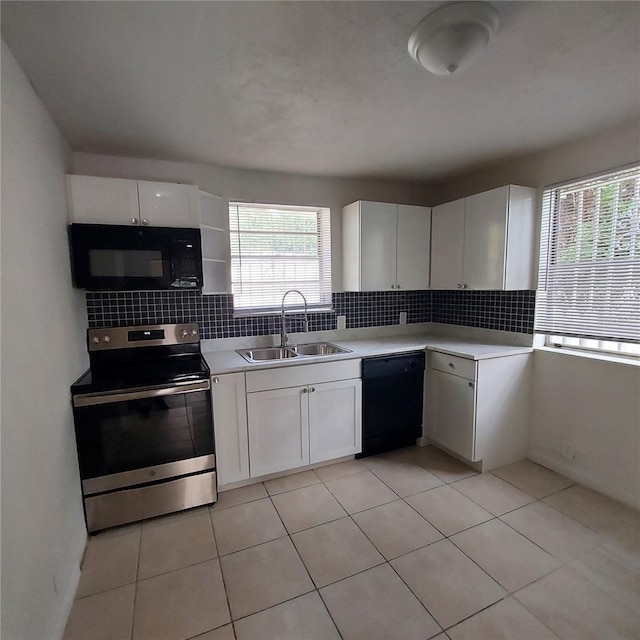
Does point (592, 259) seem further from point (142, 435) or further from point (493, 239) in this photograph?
point (142, 435)

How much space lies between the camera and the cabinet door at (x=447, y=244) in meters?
2.87

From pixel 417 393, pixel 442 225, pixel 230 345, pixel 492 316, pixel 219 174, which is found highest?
pixel 219 174

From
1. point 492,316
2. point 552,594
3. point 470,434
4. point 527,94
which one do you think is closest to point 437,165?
point 527,94

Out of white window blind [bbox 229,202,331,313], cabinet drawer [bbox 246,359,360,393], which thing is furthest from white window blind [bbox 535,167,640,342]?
white window blind [bbox 229,202,331,313]

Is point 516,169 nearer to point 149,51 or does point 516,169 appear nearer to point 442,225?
point 442,225

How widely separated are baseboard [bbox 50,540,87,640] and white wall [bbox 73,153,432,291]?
7.64 feet

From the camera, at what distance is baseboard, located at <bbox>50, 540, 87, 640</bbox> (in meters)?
1.36

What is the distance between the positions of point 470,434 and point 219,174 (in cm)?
272

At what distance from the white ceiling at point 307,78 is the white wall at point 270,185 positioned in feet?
0.43

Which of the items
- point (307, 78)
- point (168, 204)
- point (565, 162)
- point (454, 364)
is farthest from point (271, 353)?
point (565, 162)

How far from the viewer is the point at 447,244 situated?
9.84ft

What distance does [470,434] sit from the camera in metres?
2.48

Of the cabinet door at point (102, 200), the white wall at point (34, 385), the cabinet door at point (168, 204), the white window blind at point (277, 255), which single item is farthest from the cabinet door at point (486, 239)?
the white wall at point (34, 385)

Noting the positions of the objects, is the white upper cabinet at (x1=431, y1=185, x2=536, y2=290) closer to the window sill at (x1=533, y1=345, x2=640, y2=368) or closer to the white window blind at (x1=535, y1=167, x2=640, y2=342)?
the white window blind at (x1=535, y1=167, x2=640, y2=342)
